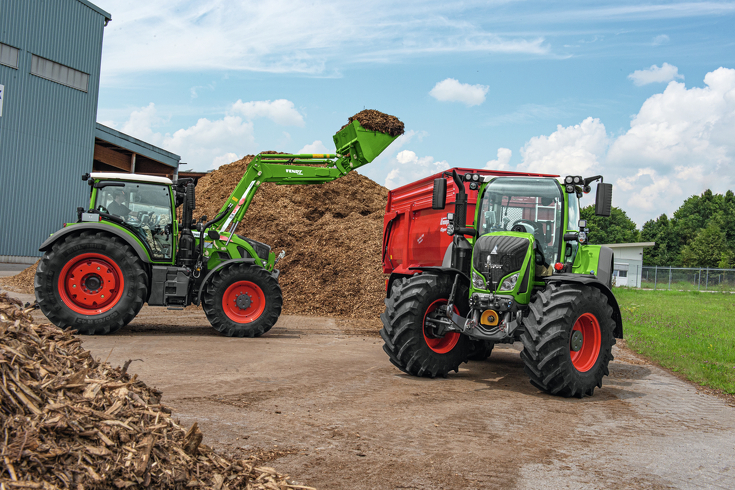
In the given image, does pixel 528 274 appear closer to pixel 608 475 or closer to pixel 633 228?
pixel 608 475

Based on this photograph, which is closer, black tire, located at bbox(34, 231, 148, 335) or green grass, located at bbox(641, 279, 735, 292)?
black tire, located at bbox(34, 231, 148, 335)

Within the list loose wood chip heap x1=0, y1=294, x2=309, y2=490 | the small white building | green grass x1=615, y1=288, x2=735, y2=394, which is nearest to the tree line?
the small white building

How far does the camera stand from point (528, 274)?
6840 mm

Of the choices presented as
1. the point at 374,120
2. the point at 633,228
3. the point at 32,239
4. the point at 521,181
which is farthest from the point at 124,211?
the point at 633,228

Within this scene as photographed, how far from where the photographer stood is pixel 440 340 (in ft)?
24.6

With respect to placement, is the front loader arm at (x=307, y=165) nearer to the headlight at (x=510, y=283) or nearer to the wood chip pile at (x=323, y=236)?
the wood chip pile at (x=323, y=236)

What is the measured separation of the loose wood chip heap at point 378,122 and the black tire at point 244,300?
142 inches

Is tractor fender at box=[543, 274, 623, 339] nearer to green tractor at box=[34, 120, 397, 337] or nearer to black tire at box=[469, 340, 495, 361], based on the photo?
black tire at box=[469, 340, 495, 361]

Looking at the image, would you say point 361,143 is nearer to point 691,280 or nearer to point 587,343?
point 587,343

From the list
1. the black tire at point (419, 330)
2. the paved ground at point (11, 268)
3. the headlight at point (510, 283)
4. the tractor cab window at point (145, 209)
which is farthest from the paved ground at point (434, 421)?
the paved ground at point (11, 268)

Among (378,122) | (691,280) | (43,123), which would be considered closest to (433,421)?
(378,122)

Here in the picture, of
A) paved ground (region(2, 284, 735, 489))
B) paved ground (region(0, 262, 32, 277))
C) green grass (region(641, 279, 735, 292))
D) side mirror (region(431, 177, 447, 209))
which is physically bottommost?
paved ground (region(0, 262, 32, 277))

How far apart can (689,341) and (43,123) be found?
25452mm

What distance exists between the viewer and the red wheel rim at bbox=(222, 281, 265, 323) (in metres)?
10.3
